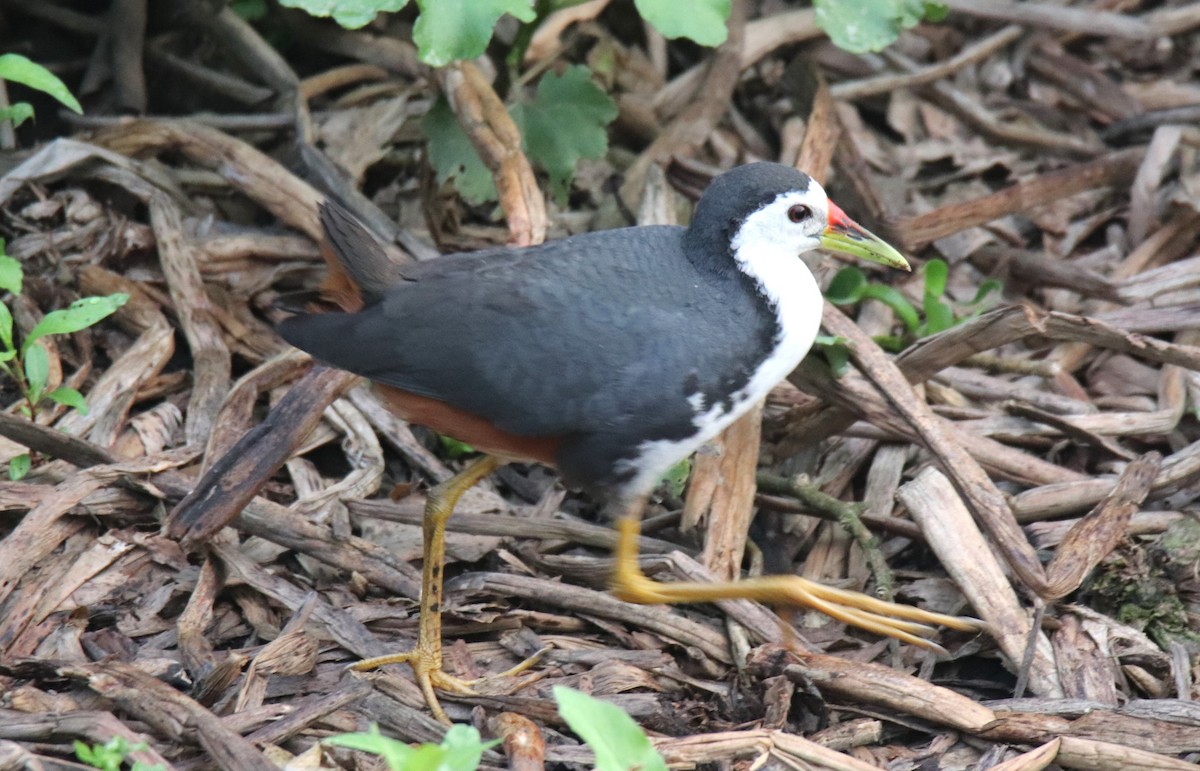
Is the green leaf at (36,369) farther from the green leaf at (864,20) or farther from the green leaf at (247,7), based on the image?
the green leaf at (864,20)

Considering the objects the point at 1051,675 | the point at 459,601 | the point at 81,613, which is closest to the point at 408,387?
the point at 459,601

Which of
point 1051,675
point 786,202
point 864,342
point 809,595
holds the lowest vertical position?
point 1051,675

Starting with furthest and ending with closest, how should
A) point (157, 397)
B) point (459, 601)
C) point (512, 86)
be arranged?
point (512, 86), point (157, 397), point (459, 601)

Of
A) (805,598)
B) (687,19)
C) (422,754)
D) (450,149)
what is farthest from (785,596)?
(450,149)

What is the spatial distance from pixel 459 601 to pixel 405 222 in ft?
5.92

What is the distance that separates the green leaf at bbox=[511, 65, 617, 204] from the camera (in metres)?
4.96

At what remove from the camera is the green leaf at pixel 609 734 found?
109 inches

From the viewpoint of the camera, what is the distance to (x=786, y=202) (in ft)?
12.3

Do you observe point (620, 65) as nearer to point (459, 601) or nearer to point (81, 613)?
point (459, 601)

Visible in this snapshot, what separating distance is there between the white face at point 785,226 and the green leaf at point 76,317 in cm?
185

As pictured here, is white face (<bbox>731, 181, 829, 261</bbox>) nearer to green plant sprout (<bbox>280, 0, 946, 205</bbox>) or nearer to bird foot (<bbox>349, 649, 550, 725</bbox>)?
green plant sprout (<bbox>280, 0, 946, 205</bbox>)

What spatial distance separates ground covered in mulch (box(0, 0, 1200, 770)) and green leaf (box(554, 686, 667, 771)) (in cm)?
46

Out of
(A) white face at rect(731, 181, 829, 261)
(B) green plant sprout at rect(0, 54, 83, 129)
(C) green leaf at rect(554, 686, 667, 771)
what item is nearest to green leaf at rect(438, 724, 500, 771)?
(C) green leaf at rect(554, 686, 667, 771)

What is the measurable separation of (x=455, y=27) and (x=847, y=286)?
1.62 metres
